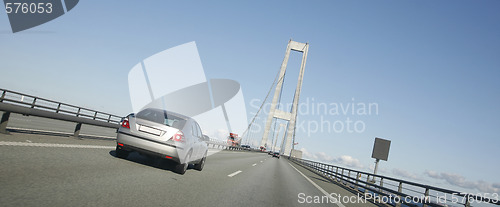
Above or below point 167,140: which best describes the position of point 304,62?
above

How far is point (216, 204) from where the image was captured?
17.6 ft

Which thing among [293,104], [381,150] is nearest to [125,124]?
[381,150]

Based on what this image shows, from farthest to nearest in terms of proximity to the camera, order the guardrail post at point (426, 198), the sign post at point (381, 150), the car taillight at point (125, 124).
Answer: the sign post at point (381, 150), the guardrail post at point (426, 198), the car taillight at point (125, 124)

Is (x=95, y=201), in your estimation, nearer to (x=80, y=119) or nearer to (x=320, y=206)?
(x=320, y=206)

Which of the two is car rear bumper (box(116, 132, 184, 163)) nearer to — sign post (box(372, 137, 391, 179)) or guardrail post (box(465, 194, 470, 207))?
guardrail post (box(465, 194, 470, 207))

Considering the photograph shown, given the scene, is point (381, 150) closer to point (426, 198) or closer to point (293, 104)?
point (426, 198)

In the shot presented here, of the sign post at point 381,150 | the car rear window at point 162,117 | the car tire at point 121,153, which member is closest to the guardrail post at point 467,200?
the car rear window at point 162,117

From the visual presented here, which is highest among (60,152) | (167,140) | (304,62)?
(304,62)

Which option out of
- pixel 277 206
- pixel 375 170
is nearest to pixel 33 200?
pixel 277 206

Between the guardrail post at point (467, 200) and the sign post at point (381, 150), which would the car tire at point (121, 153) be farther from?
the sign post at point (381, 150)

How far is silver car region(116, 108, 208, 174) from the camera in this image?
7.68 m

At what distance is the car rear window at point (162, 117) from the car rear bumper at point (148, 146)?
1.76ft

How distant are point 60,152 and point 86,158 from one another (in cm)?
66

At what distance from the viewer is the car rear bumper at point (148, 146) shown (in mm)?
7656
